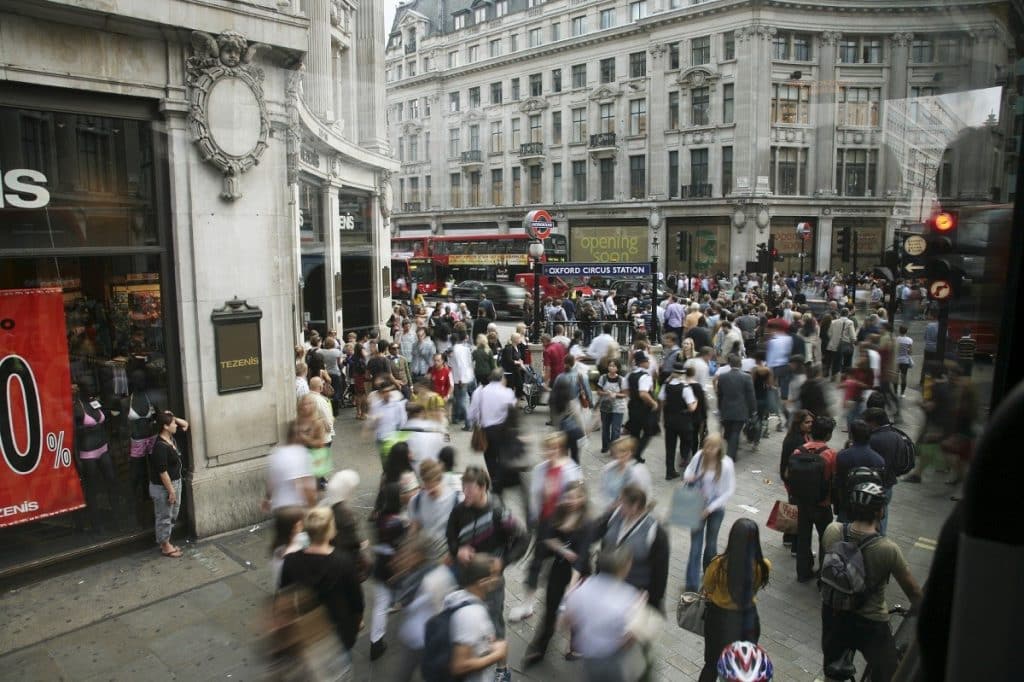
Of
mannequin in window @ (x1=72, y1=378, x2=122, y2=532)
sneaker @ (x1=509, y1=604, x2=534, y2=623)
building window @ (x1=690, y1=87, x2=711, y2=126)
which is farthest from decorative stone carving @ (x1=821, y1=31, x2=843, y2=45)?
building window @ (x1=690, y1=87, x2=711, y2=126)

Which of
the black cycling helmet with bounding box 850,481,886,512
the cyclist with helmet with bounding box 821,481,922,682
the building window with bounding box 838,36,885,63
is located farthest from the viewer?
the black cycling helmet with bounding box 850,481,886,512

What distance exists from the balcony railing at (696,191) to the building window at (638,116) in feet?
17.7

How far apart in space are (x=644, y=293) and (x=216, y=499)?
24.4 meters

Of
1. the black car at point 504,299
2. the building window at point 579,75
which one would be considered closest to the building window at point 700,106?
the building window at point 579,75

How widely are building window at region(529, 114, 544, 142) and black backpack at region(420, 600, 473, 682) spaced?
56.0 meters

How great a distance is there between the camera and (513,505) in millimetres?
9195

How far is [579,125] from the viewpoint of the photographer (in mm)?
55312

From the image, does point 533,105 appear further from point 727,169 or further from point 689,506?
point 689,506

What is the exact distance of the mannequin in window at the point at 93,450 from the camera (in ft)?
26.9

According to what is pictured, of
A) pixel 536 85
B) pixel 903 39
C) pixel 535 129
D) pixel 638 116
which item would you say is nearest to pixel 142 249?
pixel 903 39

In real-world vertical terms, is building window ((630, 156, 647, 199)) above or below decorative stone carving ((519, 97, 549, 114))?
below

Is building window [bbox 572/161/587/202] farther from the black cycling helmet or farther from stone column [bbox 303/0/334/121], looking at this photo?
the black cycling helmet

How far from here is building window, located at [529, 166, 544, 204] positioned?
58188 mm

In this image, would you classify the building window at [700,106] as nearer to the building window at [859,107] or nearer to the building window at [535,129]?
the building window at [535,129]
